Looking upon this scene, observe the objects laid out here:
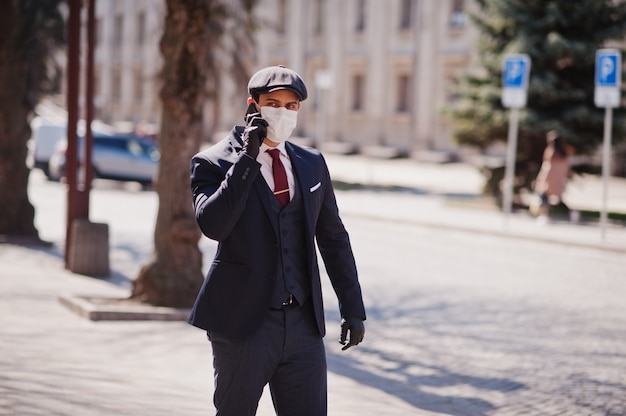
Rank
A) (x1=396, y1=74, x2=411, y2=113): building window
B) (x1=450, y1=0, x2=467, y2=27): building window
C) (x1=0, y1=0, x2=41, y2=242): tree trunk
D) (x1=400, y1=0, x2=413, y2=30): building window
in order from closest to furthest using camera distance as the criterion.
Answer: (x1=0, y1=0, x2=41, y2=242): tree trunk → (x1=450, y1=0, x2=467, y2=27): building window → (x1=400, y1=0, x2=413, y2=30): building window → (x1=396, y1=74, x2=411, y2=113): building window

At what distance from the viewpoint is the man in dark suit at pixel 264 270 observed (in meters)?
4.13

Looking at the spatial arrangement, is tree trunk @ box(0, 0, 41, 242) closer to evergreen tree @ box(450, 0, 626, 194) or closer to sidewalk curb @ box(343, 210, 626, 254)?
sidewalk curb @ box(343, 210, 626, 254)

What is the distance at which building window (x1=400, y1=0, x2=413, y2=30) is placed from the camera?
48.4 m

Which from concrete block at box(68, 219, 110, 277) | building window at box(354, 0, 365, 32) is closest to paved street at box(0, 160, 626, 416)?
→ concrete block at box(68, 219, 110, 277)

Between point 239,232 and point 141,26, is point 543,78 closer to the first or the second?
point 239,232

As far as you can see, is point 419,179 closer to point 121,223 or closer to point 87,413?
point 121,223

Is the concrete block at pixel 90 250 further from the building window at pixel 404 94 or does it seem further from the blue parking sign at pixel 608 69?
the building window at pixel 404 94

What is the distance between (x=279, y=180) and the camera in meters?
4.27

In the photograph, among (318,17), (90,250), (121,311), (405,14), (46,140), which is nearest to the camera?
(121,311)

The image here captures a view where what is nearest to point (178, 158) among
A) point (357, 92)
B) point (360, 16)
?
point (360, 16)

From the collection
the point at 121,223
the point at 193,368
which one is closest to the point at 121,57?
the point at 121,223

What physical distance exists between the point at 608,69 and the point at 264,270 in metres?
15.2

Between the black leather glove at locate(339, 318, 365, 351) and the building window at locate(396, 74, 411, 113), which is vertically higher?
the building window at locate(396, 74, 411, 113)

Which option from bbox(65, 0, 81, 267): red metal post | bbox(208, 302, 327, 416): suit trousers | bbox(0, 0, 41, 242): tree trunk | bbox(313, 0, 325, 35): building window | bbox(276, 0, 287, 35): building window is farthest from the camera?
bbox(276, 0, 287, 35): building window
